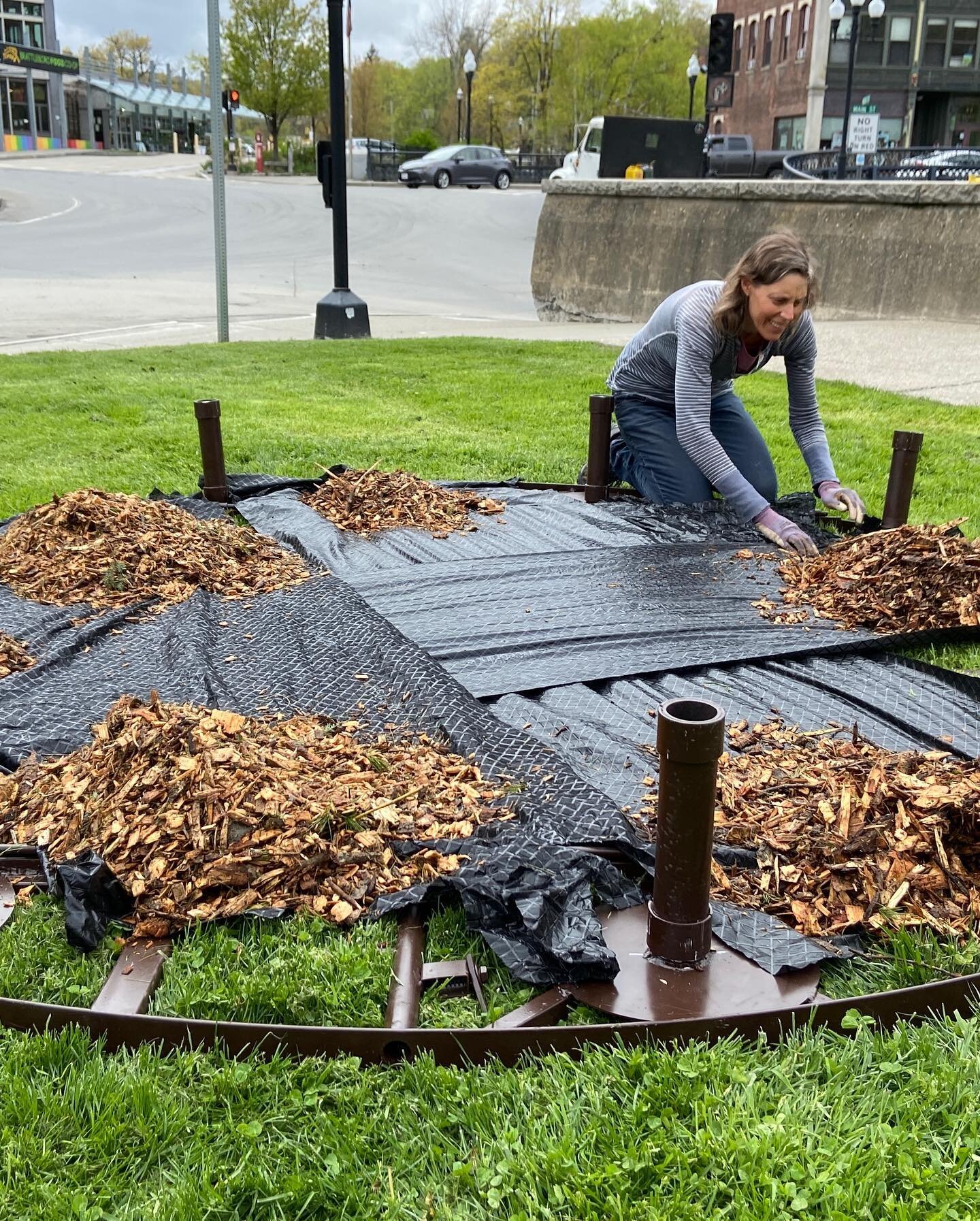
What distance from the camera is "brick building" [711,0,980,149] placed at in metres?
49.4

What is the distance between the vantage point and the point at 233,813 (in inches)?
98.9

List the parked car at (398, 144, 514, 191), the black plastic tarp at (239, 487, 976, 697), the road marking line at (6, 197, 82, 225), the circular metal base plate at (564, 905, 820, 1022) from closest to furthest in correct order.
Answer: the circular metal base plate at (564, 905, 820, 1022) → the black plastic tarp at (239, 487, 976, 697) → the road marking line at (6, 197, 82, 225) → the parked car at (398, 144, 514, 191)

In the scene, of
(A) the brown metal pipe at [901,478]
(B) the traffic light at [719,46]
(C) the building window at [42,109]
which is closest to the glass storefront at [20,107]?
(C) the building window at [42,109]

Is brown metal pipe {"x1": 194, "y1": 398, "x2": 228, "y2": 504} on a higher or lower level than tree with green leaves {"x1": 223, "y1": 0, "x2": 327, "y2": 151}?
lower

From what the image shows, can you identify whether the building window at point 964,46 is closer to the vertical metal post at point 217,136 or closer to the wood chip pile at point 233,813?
the vertical metal post at point 217,136

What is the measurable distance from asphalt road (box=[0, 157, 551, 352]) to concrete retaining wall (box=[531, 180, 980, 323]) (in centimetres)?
110

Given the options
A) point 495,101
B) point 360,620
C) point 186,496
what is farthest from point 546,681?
point 495,101

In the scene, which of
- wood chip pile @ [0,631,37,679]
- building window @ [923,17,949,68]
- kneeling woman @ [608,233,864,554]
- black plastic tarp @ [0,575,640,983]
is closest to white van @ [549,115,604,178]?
kneeling woman @ [608,233,864,554]

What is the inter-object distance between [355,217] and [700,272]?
60.3 feet

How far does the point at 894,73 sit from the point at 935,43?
92.1 inches

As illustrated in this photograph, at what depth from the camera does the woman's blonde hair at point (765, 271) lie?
448 centimetres

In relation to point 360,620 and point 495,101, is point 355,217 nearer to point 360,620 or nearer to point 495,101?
point 360,620

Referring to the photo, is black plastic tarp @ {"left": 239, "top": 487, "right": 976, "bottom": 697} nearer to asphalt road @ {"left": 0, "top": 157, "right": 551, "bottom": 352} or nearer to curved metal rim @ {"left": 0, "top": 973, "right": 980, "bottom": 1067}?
curved metal rim @ {"left": 0, "top": 973, "right": 980, "bottom": 1067}

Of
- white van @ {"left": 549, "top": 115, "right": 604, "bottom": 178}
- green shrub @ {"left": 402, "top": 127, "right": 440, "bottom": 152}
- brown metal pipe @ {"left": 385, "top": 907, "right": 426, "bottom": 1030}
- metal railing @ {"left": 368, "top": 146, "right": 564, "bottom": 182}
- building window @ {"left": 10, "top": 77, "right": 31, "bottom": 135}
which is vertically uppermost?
building window @ {"left": 10, "top": 77, "right": 31, "bottom": 135}
